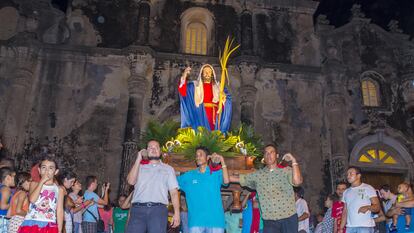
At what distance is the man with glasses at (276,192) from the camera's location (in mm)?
5855

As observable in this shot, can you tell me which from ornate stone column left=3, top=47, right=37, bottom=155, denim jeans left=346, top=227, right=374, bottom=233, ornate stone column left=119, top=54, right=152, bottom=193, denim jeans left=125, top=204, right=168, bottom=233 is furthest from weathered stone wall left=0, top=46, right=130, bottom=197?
denim jeans left=346, top=227, right=374, bottom=233

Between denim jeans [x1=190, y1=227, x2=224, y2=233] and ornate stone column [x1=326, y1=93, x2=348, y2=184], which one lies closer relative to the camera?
denim jeans [x1=190, y1=227, x2=224, y2=233]

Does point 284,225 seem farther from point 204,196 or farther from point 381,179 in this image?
point 381,179

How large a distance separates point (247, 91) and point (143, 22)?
5.20m

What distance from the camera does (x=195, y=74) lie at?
17.1 meters

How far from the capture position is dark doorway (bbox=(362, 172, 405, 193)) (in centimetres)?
1680

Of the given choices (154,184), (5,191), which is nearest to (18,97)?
(5,191)

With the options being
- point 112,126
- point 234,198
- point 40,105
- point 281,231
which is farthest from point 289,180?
point 40,105

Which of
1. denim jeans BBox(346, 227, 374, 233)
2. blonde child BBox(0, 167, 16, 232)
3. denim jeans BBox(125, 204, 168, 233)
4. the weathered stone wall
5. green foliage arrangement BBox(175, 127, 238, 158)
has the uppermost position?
the weathered stone wall

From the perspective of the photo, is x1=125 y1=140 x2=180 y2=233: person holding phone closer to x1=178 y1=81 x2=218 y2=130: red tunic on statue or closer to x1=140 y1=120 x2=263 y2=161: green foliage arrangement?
x1=140 y1=120 x2=263 y2=161: green foliage arrangement

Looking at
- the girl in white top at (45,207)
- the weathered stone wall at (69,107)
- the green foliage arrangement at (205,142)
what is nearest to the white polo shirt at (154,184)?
the girl in white top at (45,207)

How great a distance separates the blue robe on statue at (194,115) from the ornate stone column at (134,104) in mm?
6095

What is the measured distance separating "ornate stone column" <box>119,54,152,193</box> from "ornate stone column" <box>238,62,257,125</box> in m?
3.84

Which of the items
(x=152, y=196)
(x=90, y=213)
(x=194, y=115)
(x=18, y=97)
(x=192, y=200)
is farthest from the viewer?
(x=18, y=97)
